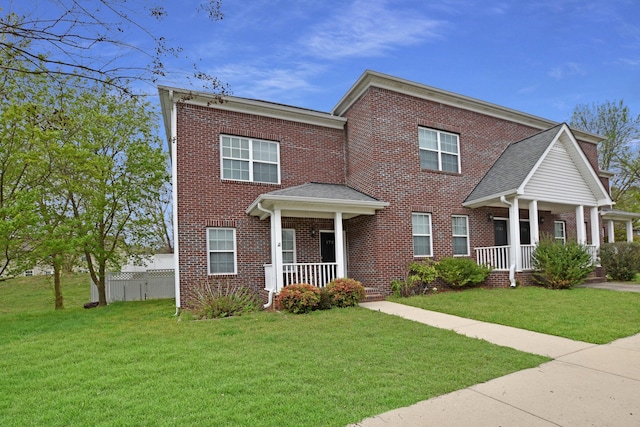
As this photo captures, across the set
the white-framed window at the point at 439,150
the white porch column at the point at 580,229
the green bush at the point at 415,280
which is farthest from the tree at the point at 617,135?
the green bush at the point at 415,280

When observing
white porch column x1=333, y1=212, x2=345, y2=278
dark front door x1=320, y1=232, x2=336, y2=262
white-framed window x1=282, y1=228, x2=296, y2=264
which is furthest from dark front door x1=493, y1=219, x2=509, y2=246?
white-framed window x1=282, y1=228, x2=296, y2=264

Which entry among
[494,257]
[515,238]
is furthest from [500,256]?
[515,238]

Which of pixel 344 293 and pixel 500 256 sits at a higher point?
pixel 500 256

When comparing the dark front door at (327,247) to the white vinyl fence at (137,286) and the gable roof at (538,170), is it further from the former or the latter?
the white vinyl fence at (137,286)

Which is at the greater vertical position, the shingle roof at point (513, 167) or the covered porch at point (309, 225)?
the shingle roof at point (513, 167)

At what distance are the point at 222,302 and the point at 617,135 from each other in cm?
3207

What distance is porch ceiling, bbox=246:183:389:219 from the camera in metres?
10.7

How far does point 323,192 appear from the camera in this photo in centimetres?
1198

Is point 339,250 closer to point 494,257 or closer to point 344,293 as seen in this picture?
point 344,293

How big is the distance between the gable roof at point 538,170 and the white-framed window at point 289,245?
673 cm

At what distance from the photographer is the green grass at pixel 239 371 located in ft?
11.9

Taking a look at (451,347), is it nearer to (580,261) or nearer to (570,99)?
(580,261)

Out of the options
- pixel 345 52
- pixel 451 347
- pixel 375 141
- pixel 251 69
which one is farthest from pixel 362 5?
pixel 451 347

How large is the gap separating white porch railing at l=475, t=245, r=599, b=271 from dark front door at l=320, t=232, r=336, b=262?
218 inches
